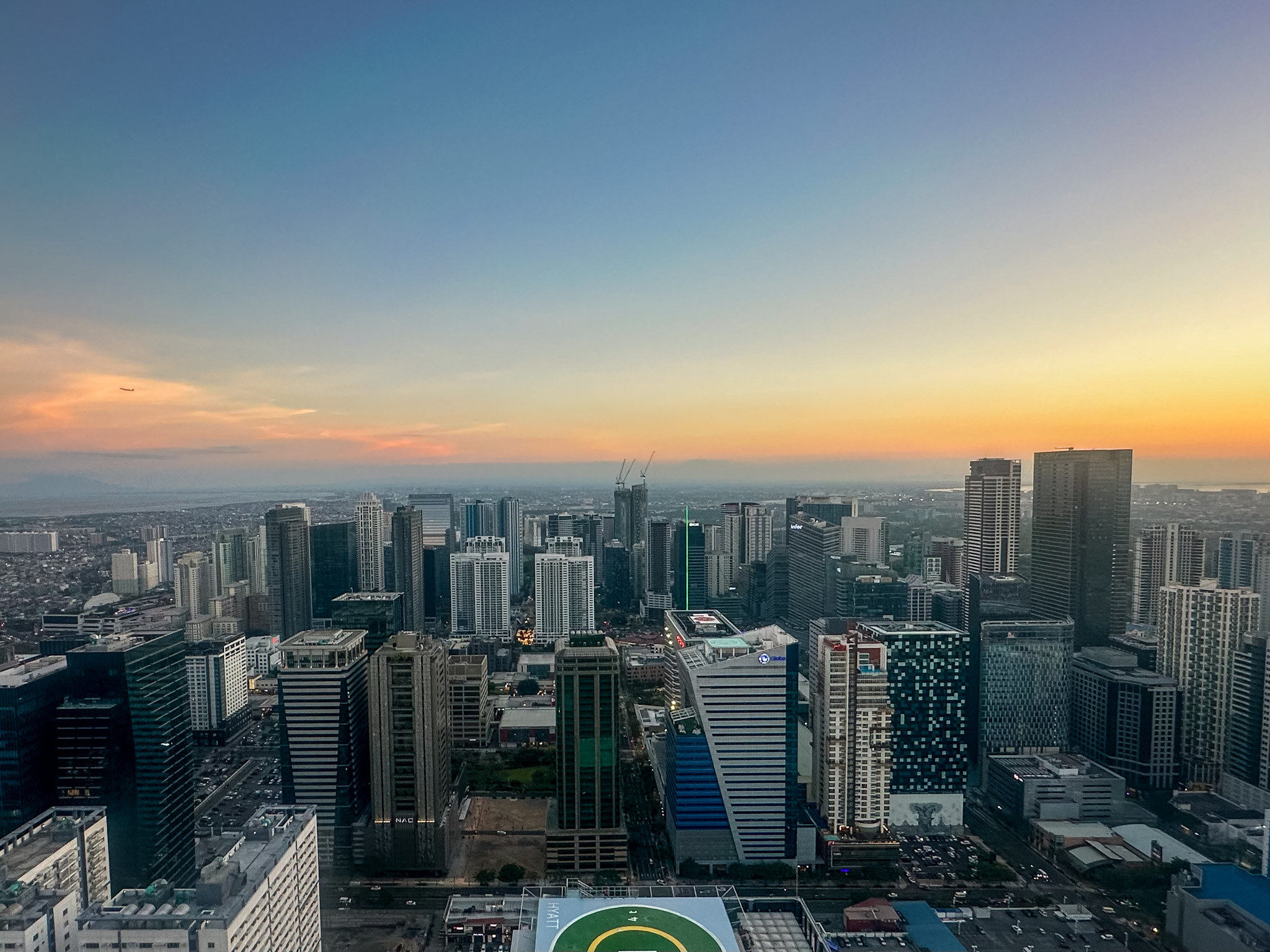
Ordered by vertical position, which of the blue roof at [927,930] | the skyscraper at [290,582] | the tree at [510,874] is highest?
the skyscraper at [290,582]

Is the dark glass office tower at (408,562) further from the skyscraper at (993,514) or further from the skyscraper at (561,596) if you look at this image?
the skyscraper at (993,514)

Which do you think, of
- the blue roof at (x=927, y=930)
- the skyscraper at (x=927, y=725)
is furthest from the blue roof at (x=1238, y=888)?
the skyscraper at (x=927, y=725)

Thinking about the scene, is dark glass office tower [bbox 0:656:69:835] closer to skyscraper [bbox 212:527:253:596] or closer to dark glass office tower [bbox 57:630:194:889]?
dark glass office tower [bbox 57:630:194:889]

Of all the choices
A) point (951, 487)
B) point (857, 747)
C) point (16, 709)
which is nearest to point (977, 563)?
point (951, 487)

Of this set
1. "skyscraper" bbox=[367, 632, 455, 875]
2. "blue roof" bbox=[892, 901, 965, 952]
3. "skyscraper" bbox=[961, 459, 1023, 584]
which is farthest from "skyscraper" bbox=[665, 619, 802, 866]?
"skyscraper" bbox=[961, 459, 1023, 584]

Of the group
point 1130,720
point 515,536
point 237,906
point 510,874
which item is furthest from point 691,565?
point 237,906

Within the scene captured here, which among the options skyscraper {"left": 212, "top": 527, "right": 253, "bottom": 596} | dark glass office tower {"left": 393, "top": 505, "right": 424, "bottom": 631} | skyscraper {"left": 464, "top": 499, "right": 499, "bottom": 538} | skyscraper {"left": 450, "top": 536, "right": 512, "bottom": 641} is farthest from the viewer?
skyscraper {"left": 464, "top": 499, "right": 499, "bottom": 538}

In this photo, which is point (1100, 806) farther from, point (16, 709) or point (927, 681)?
point (16, 709)
